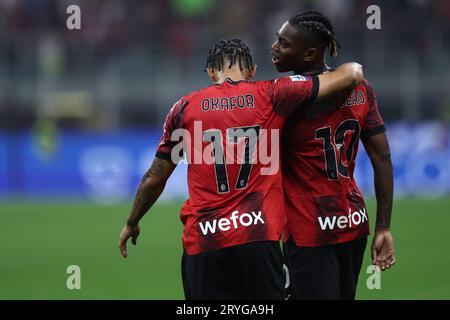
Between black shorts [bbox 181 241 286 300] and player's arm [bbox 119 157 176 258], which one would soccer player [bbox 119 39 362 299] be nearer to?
black shorts [bbox 181 241 286 300]

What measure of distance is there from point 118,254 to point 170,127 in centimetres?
690

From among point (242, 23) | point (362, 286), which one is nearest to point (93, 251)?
point (362, 286)

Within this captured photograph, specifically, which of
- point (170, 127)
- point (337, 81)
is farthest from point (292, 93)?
point (170, 127)

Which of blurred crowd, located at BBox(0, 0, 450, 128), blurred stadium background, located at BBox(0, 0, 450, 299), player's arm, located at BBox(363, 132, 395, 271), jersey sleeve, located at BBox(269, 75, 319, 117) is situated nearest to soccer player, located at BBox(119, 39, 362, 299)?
jersey sleeve, located at BBox(269, 75, 319, 117)

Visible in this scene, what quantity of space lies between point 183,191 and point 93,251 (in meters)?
6.44

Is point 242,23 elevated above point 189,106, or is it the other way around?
point 242,23

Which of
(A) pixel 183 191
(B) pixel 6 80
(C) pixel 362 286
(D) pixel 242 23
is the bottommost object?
(C) pixel 362 286

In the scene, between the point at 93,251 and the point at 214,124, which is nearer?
the point at 214,124

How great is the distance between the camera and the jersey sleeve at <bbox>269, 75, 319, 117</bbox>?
5113mm

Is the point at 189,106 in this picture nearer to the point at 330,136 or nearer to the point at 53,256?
the point at 330,136

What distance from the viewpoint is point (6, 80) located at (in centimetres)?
2023

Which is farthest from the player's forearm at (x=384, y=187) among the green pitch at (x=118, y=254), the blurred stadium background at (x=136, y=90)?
the blurred stadium background at (x=136, y=90)
